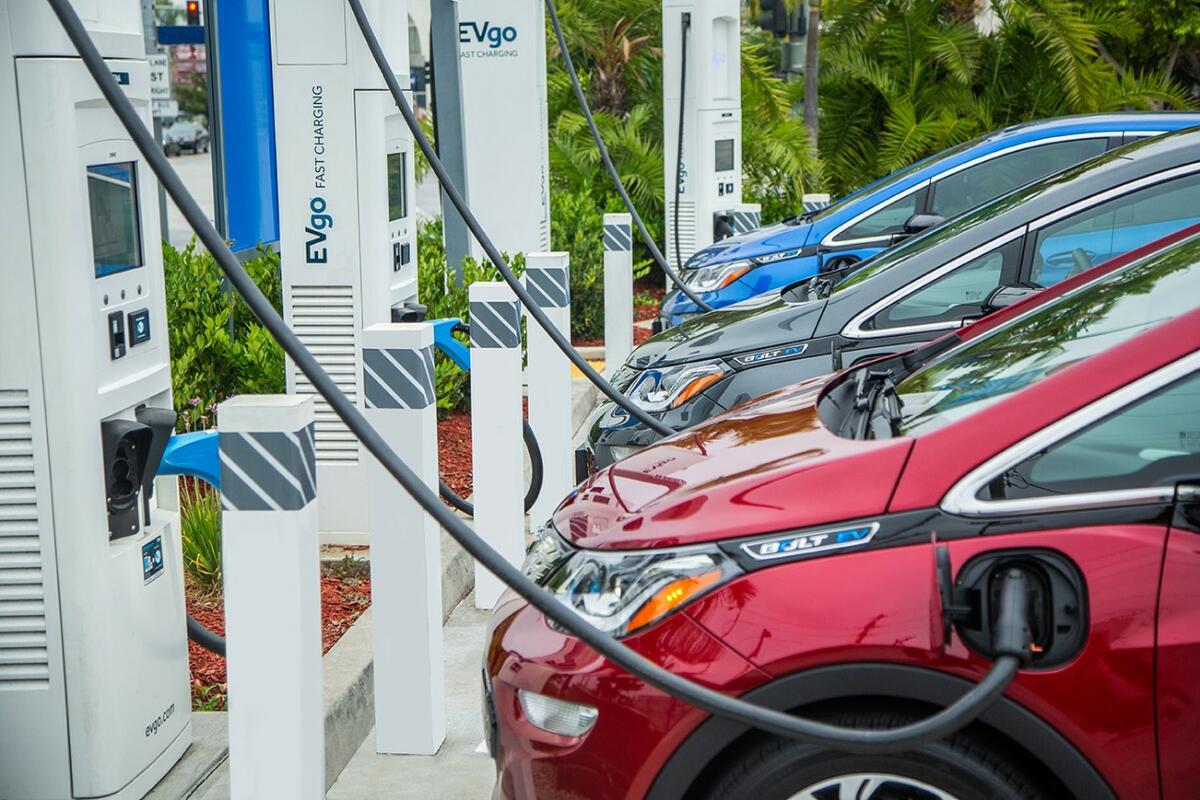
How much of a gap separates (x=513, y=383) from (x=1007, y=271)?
2.05 meters

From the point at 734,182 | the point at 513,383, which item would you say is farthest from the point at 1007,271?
the point at 734,182

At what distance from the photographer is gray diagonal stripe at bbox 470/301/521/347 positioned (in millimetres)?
5762

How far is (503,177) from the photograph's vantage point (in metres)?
10.5

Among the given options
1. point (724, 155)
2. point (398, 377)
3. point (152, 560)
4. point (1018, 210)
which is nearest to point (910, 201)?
point (1018, 210)

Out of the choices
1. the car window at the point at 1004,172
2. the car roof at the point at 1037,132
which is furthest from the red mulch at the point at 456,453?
the car window at the point at 1004,172

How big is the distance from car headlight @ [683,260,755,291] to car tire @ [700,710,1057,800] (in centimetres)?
689

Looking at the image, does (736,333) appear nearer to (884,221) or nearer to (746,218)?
(884,221)

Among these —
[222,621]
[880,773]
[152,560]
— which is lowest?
[222,621]

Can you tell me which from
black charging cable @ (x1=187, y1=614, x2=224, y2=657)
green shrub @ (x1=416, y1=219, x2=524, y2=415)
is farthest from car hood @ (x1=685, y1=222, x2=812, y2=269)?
black charging cable @ (x1=187, y1=614, x2=224, y2=657)

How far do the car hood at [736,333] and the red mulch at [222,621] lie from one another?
1.67m

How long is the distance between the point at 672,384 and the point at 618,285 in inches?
159

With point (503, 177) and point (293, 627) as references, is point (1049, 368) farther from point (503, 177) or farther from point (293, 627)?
point (503, 177)

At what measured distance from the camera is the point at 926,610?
2957mm

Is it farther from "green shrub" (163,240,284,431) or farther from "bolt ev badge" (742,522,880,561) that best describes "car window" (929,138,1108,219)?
"bolt ev badge" (742,522,880,561)
